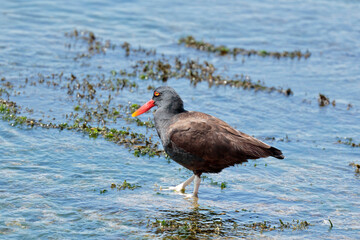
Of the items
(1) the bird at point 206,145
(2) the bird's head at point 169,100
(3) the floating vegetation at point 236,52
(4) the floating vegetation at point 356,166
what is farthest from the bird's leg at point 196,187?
(3) the floating vegetation at point 236,52

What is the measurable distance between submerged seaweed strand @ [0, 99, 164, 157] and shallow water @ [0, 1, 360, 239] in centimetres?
20

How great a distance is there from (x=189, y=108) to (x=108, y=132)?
2.60 metres

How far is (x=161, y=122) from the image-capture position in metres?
9.11

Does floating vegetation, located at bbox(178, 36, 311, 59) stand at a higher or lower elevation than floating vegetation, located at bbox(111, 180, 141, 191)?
higher

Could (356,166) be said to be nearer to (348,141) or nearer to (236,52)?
(348,141)

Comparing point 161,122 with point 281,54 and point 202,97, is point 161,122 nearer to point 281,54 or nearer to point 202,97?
point 202,97

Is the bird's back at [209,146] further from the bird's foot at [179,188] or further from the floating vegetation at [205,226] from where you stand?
the floating vegetation at [205,226]

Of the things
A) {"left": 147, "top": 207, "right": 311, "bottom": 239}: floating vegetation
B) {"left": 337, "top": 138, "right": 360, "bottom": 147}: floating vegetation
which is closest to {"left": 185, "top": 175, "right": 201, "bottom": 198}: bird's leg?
{"left": 147, "top": 207, "right": 311, "bottom": 239}: floating vegetation

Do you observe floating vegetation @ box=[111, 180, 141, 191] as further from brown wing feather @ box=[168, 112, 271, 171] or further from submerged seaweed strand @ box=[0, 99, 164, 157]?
submerged seaweed strand @ box=[0, 99, 164, 157]

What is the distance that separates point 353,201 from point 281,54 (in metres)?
9.04

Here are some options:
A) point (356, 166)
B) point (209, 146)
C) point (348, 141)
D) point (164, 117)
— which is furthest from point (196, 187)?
point (348, 141)

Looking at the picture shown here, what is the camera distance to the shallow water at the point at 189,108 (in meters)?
7.99

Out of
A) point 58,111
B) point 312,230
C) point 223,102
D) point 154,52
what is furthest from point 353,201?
point 154,52

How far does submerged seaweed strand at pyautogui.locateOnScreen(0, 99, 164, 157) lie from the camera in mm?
10398
